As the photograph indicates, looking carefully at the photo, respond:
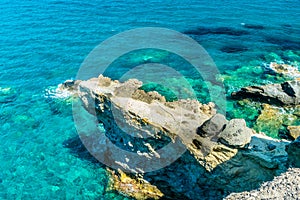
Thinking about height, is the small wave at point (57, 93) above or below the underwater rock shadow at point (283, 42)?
below

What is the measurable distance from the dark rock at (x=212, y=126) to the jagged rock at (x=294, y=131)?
1213 cm

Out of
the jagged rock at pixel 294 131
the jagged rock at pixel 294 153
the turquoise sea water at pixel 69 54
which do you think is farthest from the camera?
the jagged rock at pixel 294 131

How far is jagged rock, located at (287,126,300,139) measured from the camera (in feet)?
117

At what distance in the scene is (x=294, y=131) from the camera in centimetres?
3619

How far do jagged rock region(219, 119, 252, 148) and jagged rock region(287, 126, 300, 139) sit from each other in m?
11.1

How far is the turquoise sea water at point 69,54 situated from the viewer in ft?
115

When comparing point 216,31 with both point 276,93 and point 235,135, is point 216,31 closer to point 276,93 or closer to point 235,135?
point 276,93

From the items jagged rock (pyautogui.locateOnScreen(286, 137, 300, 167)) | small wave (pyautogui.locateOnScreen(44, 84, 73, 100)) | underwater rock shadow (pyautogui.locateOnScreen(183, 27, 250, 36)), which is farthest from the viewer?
underwater rock shadow (pyautogui.locateOnScreen(183, 27, 250, 36))

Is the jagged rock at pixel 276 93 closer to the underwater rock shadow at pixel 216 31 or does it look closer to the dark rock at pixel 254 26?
the underwater rock shadow at pixel 216 31

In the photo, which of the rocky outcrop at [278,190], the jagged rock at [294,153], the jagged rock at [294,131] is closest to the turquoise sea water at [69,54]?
the jagged rock at [294,131]

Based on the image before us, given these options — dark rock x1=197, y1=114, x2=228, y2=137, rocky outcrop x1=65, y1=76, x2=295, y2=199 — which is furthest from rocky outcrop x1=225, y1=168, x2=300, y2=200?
dark rock x1=197, y1=114, x2=228, y2=137

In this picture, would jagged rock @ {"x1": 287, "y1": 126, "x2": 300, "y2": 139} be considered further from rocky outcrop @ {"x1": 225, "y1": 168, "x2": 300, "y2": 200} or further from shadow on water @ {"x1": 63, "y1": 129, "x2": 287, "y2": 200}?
rocky outcrop @ {"x1": 225, "y1": 168, "x2": 300, "y2": 200}

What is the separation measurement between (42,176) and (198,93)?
904 inches

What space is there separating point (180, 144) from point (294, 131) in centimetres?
1545
